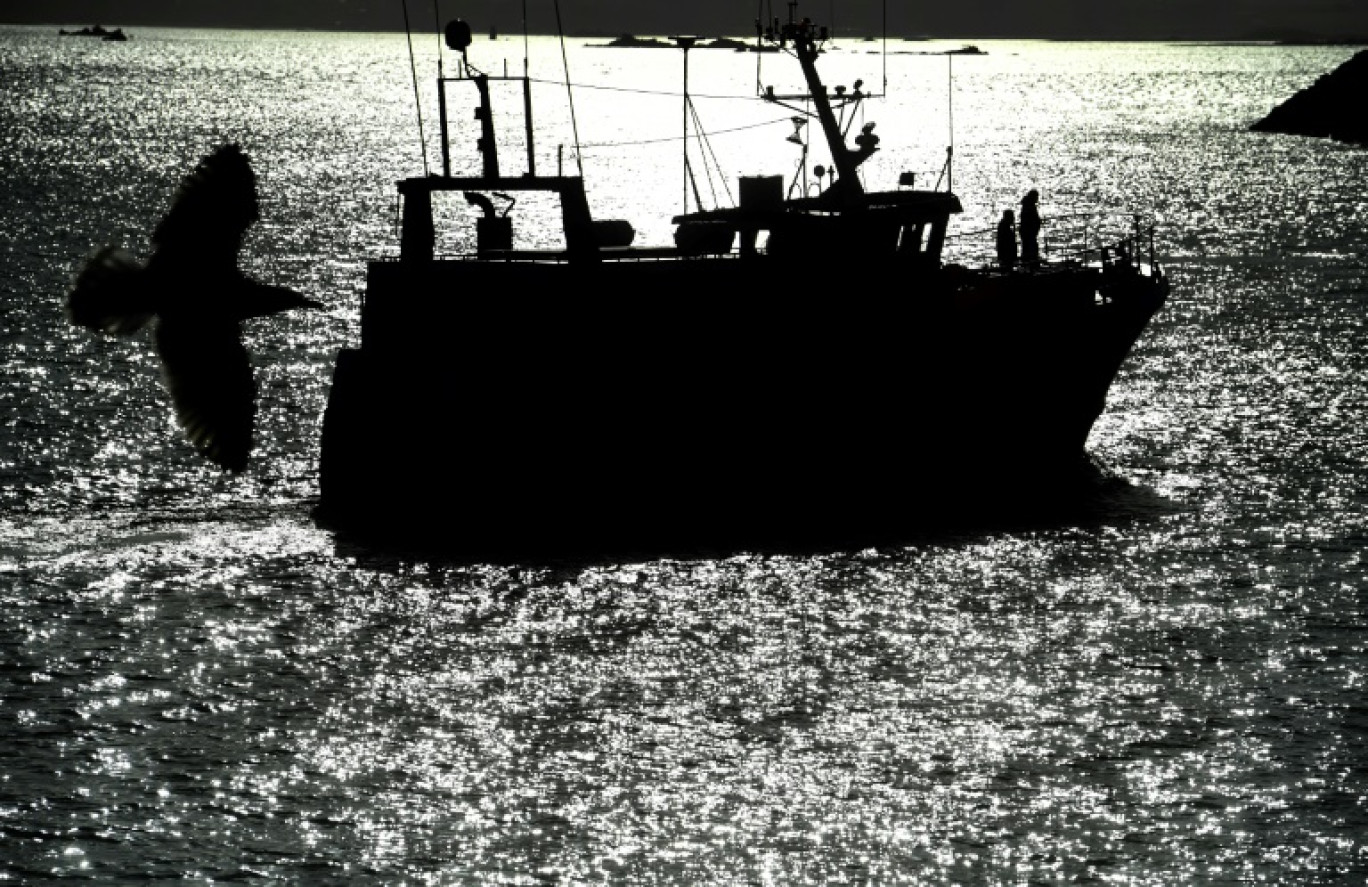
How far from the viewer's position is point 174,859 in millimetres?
22781

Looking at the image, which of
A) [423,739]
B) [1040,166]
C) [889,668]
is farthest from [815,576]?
[1040,166]

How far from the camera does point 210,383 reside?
6.83 m

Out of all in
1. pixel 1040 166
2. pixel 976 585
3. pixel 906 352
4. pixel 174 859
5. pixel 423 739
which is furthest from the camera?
pixel 1040 166

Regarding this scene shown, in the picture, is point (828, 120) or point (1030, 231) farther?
point (1030, 231)

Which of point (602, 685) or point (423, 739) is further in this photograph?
point (602, 685)

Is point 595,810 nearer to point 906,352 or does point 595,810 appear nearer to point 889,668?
point 889,668

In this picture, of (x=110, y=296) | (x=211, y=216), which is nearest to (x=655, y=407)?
(x=211, y=216)

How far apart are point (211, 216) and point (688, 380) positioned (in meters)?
33.6

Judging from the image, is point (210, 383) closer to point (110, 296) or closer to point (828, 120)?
point (110, 296)

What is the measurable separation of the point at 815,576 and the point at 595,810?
1196 cm

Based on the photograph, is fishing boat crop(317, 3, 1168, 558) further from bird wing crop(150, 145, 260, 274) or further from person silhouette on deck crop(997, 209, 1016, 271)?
bird wing crop(150, 145, 260, 274)

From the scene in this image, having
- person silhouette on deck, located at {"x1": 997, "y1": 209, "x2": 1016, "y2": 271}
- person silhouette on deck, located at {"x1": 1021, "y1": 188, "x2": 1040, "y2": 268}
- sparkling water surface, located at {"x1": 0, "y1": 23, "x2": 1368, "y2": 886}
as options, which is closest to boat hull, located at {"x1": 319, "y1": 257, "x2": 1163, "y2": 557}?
sparkling water surface, located at {"x1": 0, "y1": 23, "x2": 1368, "y2": 886}

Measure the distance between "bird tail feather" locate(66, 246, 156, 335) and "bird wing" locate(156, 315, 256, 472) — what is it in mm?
374

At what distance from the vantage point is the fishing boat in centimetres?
3903
